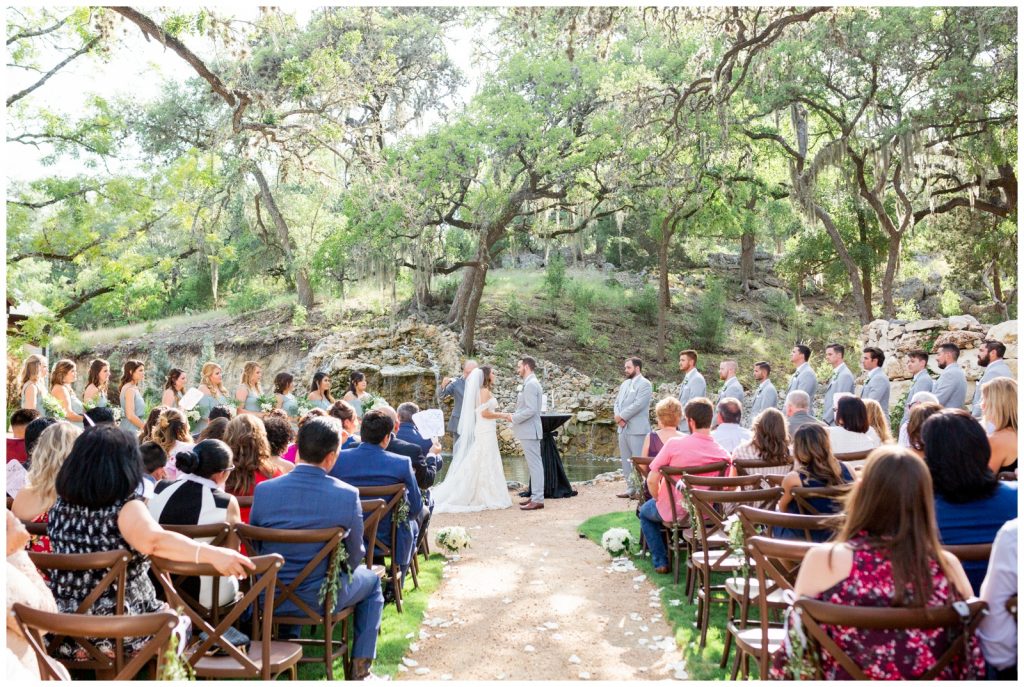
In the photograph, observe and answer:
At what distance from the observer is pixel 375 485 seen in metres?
5.38

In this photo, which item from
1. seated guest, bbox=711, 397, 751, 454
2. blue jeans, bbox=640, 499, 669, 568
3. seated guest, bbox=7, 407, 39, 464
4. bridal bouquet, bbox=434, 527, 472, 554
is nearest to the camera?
seated guest, bbox=7, 407, 39, 464

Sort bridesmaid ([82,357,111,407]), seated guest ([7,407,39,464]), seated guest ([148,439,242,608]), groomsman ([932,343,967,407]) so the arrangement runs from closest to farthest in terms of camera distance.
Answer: seated guest ([148,439,242,608]) → seated guest ([7,407,39,464]) → bridesmaid ([82,357,111,407]) → groomsman ([932,343,967,407])

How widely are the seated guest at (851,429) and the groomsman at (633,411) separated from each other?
12.2ft

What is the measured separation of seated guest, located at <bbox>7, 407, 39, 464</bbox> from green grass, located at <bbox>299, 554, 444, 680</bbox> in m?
2.27

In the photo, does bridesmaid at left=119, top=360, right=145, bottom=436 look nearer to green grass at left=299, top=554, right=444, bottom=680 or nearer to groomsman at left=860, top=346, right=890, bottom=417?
green grass at left=299, top=554, right=444, bottom=680

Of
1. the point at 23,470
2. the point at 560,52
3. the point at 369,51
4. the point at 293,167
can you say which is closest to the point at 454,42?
the point at 369,51

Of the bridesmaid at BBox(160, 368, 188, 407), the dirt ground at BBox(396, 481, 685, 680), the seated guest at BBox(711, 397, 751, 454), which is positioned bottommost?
the dirt ground at BBox(396, 481, 685, 680)

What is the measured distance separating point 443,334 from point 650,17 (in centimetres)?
1399

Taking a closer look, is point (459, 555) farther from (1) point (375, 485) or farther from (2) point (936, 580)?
(2) point (936, 580)

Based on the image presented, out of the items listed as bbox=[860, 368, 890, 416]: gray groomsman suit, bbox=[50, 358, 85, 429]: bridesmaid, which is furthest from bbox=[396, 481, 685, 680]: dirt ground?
bbox=[50, 358, 85, 429]: bridesmaid

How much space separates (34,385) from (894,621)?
24.5 ft

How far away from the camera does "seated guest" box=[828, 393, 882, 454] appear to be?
5.72 m

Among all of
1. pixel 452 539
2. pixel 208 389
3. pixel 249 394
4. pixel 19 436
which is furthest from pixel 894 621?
pixel 249 394

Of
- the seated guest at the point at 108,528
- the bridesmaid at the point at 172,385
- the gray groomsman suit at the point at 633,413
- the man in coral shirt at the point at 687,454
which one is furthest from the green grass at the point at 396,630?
the gray groomsman suit at the point at 633,413
